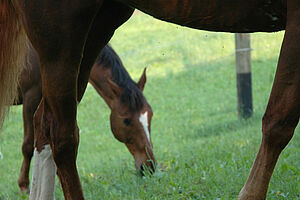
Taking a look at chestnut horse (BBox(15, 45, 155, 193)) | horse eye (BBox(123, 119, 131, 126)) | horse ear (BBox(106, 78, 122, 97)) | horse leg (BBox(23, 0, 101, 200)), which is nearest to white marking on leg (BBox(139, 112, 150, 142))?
chestnut horse (BBox(15, 45, 155, 193))

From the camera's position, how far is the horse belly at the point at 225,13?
7.43ft

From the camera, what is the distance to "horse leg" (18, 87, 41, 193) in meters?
5.29

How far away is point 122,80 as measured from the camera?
18.8 ft

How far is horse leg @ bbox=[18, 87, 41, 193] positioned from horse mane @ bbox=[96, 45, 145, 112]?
853 mm

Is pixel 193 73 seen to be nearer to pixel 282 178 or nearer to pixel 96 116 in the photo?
pixel 96 116

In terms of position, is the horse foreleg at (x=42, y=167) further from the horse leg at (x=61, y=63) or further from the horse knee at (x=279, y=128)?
the horse knee at (x=279, y=128)

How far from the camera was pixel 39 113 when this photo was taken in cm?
321

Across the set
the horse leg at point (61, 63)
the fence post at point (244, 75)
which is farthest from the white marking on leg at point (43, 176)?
the fence post at point (244, 75)

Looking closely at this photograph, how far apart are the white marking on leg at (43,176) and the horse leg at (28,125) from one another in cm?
212

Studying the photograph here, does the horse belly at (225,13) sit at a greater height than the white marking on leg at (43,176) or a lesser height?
greater

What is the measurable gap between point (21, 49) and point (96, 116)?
7.28 m

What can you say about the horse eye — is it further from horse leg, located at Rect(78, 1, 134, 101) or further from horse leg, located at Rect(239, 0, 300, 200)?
horse leg, located at Rect(239, 0, 300, 200)

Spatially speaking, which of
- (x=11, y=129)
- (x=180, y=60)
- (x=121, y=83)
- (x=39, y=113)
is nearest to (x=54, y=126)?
(x=39, y=113)

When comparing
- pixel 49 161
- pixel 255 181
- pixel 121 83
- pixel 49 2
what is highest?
pixel 49 2
